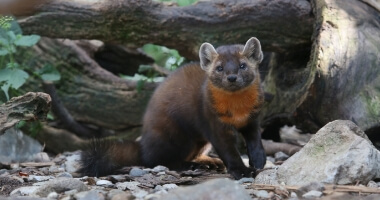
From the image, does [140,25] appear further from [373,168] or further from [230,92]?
[373,168]

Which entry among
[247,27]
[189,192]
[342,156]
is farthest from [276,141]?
[189,192]

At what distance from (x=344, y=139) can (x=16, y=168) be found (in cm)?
341

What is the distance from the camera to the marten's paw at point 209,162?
6275 mm

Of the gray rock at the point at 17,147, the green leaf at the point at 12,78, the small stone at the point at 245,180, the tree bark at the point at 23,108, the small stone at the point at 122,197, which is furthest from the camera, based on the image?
the gray rock at the point at 17,147

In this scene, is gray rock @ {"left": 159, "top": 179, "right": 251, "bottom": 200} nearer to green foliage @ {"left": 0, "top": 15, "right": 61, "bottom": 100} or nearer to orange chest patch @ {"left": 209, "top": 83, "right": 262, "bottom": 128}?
orange chest patch @ {"left": 209, "top": 83, "right": 262, "bottom": 128}

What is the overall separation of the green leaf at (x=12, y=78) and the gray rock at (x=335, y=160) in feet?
10.9

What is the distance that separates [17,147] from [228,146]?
3048 mm

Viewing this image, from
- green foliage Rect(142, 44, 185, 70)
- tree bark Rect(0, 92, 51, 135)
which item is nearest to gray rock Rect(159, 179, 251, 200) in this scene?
tree bark Rect(0, 92, 51, 135)

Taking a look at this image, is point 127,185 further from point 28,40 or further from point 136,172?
point 28,40

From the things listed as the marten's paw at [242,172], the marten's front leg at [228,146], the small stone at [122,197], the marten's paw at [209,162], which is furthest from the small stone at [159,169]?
the small stone at [122,197]

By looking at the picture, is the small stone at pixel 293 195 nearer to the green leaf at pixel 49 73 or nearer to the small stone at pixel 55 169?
the small stone at pixel 55 169

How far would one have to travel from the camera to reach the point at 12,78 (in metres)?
6.45

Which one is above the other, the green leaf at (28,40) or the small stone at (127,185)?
the green leaf at (28,40)

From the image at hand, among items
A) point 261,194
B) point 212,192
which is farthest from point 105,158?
point 212,192
